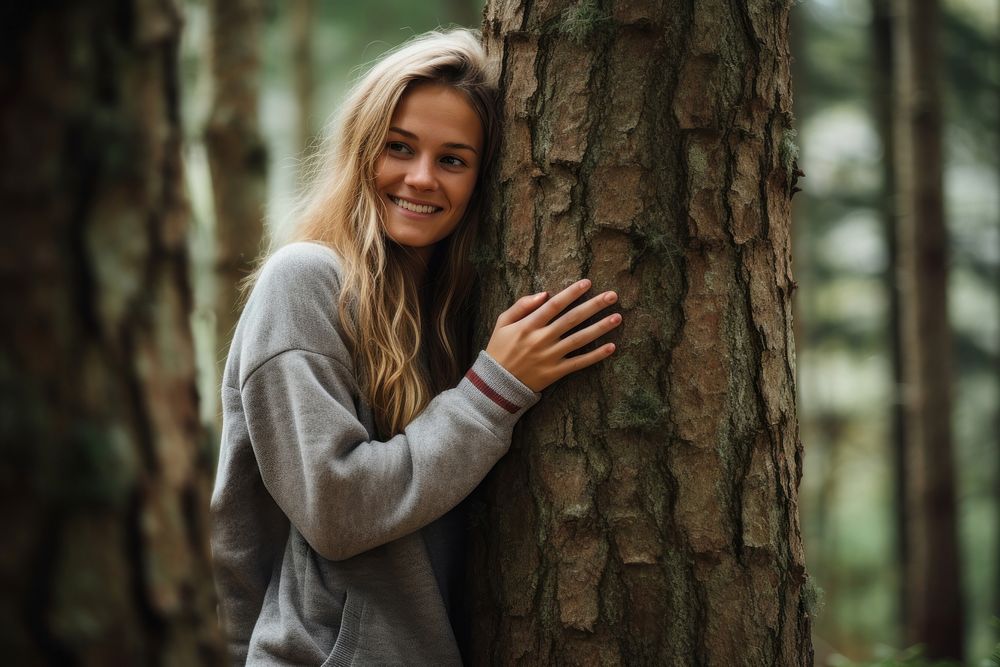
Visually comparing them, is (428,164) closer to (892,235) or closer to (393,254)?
(393,254)

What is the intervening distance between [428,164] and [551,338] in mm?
669

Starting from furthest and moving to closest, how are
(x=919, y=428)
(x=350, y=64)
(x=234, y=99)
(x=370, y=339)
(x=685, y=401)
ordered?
1. (x=350, y=64)
2. (x=919, y=428)
3. (x=234, y=99)
4. (x=370, y=339)
5. (x=685, y=401)

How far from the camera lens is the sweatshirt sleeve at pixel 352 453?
216cm

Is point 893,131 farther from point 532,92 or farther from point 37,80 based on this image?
point 37,80

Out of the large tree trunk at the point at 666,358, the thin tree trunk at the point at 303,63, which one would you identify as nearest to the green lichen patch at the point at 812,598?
the large tree trunk at the point at 666,358

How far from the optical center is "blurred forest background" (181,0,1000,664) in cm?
564

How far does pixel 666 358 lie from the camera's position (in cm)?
216

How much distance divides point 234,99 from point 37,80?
4675 mm

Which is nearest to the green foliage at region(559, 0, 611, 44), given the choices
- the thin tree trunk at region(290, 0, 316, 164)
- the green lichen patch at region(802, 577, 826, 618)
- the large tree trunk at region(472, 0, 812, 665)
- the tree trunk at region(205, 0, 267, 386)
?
the large tree trunk at region(472, 0, 812, 665)

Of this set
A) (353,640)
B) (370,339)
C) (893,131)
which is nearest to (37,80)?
(370,339)

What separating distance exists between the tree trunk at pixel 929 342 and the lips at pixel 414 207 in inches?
190

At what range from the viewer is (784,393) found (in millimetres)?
2264

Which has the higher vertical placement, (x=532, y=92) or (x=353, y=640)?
(x=532, y=92)

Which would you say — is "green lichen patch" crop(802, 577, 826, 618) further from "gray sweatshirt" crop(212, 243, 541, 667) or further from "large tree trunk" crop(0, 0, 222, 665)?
"large tree trunk" crop(0, 0, 222, 665)
